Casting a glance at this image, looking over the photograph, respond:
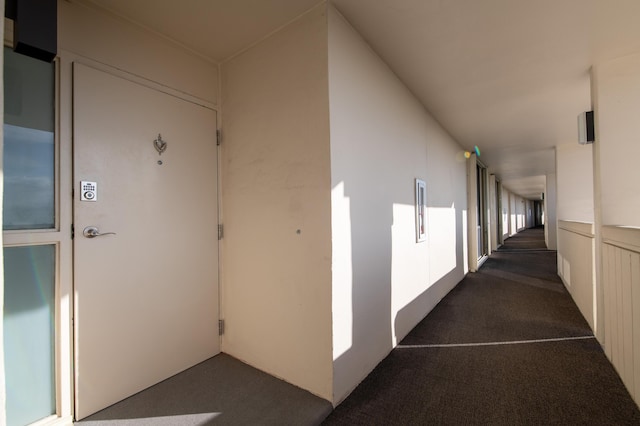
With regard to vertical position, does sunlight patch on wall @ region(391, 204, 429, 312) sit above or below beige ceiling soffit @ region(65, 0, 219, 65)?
below

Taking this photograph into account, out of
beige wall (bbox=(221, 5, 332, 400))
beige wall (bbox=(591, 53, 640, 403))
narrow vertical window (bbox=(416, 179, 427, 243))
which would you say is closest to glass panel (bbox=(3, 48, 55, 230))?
beige wall (bbox=(221, 5, 332, 400))

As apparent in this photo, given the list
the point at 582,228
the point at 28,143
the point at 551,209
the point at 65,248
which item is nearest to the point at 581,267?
the point at 582,228

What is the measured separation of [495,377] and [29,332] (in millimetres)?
3225

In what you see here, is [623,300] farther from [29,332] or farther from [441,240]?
[29,332]

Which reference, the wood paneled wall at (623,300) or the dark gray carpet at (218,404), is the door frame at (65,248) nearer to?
the dark gray carpet at (218,404)

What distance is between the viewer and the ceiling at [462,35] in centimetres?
194

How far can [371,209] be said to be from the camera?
7.77ft

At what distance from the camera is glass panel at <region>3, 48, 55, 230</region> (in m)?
1.59

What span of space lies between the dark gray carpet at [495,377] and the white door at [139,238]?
142 centimetres

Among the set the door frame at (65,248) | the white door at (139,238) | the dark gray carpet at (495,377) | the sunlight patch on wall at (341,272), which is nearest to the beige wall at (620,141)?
the dark gray carpet at (495,377)

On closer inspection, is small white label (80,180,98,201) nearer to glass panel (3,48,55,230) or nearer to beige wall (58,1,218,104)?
glass panel (3,48,55,230)

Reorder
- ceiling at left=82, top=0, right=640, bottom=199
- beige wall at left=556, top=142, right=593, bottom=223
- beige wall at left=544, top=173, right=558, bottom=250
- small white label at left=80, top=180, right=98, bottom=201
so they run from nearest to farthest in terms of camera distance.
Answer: small white label at left=80, top=180, right=98, bottom=201 → ceiling at left=82, top=0, right=640, bottom=199 → beige wall at left=556, top=142, right=593, bottom=223 → beige wall at left=544, top=173, right=558, bottom=250

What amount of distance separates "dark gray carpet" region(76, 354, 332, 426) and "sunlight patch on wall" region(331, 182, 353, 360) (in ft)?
1.37

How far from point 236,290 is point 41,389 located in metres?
1.29
